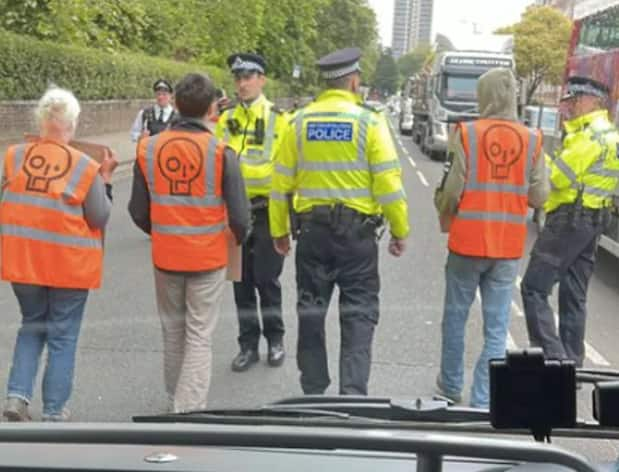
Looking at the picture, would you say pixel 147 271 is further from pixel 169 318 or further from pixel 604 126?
pixel 604 126

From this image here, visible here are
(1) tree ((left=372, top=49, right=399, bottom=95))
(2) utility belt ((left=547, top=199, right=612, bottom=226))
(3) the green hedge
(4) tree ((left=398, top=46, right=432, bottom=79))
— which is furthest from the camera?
(1) tree ((left=372, top=49, right=399, bottom=95))

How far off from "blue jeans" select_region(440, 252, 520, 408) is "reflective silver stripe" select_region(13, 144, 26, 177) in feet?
7.88

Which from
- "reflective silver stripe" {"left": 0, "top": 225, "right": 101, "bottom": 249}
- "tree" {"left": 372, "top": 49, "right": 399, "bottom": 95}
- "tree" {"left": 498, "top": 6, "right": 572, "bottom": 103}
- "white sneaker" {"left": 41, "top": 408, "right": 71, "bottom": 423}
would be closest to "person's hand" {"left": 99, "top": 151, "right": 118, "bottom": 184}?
"reflective silver stripe" {"left": 0, "top": 225, "right": 101, "bottom": 249}

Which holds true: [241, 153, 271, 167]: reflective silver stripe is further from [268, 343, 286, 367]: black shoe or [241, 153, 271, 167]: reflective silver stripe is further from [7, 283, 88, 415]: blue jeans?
[7, 283, 88, 415]: blue jeans

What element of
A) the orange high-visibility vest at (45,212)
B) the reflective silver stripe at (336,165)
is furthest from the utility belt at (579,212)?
the orange high-visibility vest at (45,212)

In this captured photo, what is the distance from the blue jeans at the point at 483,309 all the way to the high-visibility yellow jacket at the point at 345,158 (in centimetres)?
72

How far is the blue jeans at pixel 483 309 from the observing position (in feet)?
17.3

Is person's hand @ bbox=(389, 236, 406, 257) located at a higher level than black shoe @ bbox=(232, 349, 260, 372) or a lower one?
higher

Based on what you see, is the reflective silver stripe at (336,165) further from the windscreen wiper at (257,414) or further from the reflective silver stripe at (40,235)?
the windscreen wiper at (257,414)

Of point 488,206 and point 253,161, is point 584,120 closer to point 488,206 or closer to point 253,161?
point 488,206

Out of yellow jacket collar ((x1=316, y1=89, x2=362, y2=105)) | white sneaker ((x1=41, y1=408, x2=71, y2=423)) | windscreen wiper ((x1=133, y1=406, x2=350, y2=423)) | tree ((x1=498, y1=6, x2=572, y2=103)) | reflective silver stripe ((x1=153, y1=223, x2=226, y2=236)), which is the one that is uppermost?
tree ((x1=498, y1=6, x2=572, y2=103))

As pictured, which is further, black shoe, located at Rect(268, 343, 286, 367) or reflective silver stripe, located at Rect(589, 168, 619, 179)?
black shoe, located at Rect(268, 343, 286, 367)

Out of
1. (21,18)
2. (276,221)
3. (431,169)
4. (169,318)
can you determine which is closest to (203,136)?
(276,221)

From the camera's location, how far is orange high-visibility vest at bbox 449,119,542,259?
5.09 meters
